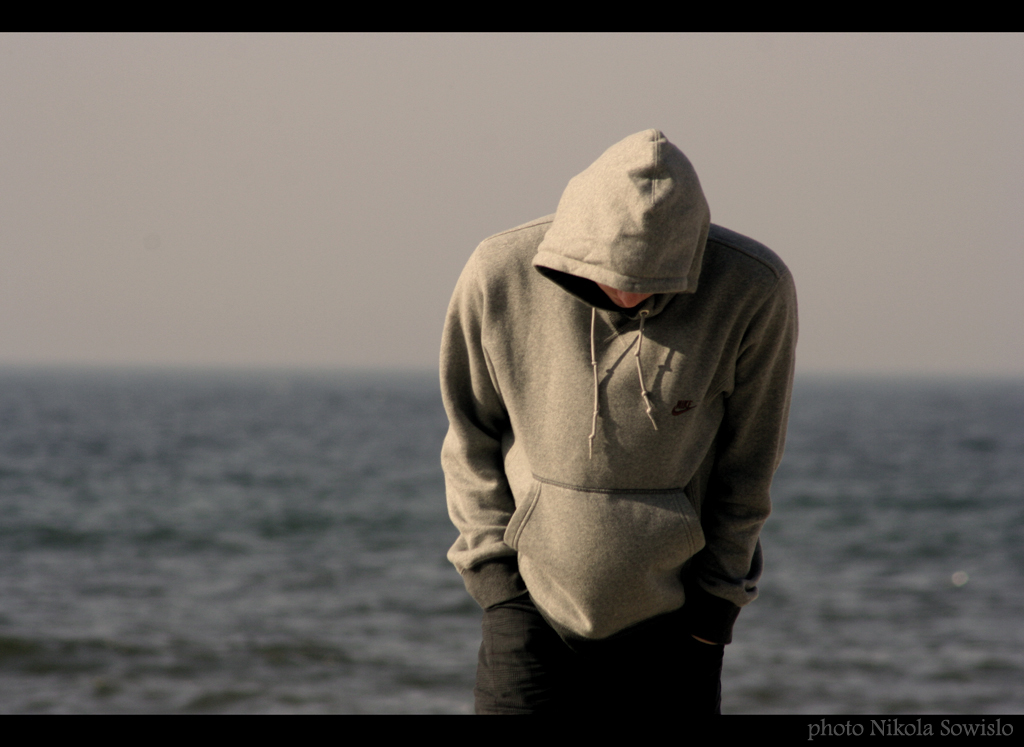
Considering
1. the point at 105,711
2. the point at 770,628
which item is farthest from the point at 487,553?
the point at 770,628

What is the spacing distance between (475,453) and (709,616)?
709 mm

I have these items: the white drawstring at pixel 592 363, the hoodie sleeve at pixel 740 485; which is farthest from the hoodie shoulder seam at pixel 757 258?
the white drawstring at pixel 592 363

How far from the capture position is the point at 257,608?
1038cm

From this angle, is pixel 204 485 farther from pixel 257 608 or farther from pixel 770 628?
pixel 770 628

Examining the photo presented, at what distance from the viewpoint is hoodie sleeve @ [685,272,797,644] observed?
6.96 ft

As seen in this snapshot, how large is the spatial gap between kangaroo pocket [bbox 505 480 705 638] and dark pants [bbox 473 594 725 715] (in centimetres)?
6

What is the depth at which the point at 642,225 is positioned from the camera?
1.93 m

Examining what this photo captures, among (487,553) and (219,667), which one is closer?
(487,553)

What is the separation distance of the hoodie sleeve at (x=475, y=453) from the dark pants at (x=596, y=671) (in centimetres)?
12

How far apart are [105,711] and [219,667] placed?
1245 millimetres

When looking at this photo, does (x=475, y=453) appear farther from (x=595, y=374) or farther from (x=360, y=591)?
(x=360, y=591)

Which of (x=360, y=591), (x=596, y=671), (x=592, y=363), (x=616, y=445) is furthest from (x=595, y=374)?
(x=360, y=591)

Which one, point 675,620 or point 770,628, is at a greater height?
point 675,620

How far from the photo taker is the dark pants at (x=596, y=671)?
211 centimetres
